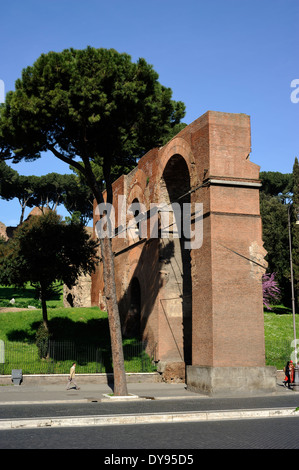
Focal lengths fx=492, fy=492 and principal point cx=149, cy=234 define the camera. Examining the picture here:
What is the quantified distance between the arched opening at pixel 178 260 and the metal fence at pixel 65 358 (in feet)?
4.78

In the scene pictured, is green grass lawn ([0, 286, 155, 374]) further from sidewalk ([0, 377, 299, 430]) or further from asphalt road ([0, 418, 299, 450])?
asphalt road ([0, 418, 299, 450])

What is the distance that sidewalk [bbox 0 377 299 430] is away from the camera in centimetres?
895

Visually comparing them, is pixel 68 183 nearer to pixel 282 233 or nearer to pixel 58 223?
pixel 282 233

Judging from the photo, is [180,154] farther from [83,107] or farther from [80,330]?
[80,330]

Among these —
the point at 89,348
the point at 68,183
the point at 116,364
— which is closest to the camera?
the point at 116,364

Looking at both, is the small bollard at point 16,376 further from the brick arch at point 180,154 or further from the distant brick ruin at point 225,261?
the brick arch at point 180,154

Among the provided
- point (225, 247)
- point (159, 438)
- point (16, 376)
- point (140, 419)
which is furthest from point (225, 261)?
point (159, 438)

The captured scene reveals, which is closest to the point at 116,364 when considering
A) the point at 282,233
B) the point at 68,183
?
the point at 282,233

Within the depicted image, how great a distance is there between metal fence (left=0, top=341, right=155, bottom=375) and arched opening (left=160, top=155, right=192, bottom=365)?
1456 millimetres

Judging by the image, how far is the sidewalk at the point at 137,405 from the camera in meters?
8.95

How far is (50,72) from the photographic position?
543 inches

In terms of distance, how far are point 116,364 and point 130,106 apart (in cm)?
760

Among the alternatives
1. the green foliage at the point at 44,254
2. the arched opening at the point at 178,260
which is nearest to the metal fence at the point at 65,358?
the arched opening at the point at 178,260

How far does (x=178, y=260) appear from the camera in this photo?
19.2 m
